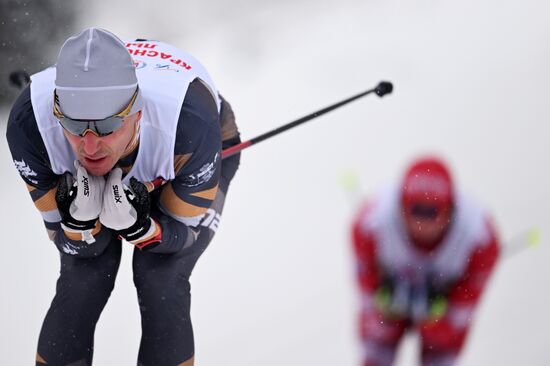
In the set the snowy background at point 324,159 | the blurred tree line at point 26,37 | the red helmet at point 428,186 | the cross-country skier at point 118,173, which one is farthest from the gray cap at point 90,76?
the blurred tree line at point 26,37

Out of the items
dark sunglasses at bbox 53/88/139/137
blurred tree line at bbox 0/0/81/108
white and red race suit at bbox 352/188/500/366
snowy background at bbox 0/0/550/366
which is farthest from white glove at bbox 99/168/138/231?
blurred tree line at bbox 0/0/81/108

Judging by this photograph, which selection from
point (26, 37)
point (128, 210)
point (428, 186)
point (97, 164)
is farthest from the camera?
point (26, 37)

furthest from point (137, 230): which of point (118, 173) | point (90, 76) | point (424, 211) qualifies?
point (424, 211)

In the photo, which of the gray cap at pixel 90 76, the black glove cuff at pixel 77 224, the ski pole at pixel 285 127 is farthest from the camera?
the ski pole at pixel 285 127

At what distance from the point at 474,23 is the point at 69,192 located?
490 centimetres

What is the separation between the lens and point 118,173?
2.79 meters

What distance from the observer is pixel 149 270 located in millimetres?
3172

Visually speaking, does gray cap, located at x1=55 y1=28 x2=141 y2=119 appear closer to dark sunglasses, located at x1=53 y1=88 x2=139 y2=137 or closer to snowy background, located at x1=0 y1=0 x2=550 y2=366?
dark sunglasses, located at x1=53 y1=88 x2=139 y2=137

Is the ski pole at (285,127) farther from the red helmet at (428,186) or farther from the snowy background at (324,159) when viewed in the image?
the red helmet at (428,186)

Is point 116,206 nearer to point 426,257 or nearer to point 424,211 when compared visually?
point 424,211

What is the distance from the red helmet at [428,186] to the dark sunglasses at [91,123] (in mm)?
901

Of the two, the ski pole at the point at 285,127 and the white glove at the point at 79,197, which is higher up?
the ski pole at the point at 285,127

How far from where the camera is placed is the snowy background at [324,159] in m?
4.43

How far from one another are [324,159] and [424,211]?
2834 mm
